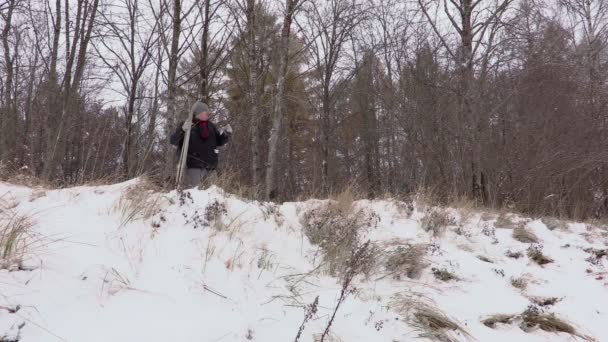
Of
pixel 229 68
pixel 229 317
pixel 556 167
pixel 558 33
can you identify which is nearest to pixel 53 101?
pixel 229 68

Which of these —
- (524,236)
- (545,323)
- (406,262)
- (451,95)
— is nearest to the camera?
(545,323)

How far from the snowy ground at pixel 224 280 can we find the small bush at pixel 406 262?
0.22 feet

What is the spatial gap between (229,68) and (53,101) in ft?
22.5

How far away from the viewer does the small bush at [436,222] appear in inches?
164

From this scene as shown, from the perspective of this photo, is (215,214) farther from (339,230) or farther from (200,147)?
(200,147)

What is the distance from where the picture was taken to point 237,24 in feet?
28.3

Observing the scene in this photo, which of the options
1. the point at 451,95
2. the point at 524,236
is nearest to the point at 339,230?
the point at 524,236

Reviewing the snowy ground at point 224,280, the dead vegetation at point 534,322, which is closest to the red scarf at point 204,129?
the snowy ground at point 224,280

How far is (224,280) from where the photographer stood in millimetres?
2244

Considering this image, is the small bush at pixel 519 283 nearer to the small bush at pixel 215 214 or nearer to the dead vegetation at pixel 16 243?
the small bush at pixel 215 214

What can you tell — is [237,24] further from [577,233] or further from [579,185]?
[579,185]

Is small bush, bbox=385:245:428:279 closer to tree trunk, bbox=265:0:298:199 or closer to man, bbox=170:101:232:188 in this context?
man, bbox=170:101:232:188

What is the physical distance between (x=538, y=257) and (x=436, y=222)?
3.56ft

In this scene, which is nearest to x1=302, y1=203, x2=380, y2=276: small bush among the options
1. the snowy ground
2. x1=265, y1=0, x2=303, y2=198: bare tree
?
the snowy ground
